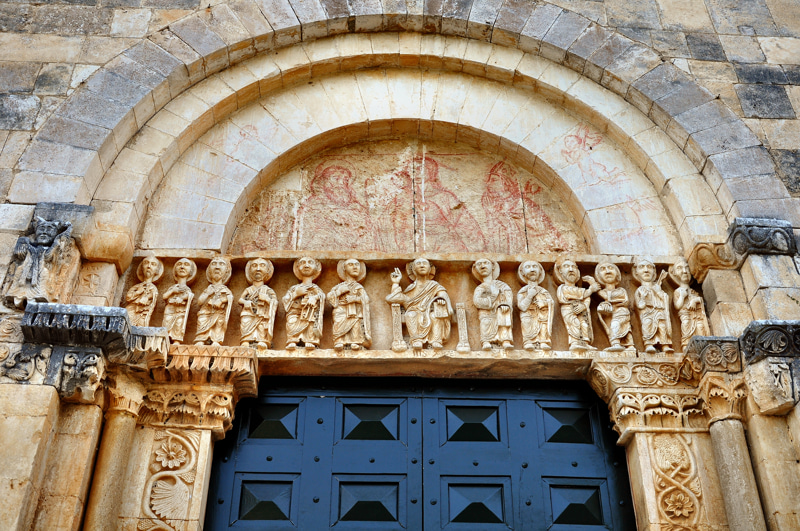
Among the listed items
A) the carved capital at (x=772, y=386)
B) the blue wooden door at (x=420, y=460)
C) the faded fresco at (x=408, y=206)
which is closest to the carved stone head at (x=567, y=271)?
the faded fresco at (x=408, y=206)

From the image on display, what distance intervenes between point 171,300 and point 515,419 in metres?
2.70

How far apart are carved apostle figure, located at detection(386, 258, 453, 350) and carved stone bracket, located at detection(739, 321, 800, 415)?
2.12m

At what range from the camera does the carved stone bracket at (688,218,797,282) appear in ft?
19.8

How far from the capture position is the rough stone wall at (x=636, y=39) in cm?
656

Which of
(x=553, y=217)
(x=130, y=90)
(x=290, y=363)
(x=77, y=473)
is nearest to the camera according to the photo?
(x=77, y=473)

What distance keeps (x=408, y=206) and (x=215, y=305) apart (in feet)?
6.51

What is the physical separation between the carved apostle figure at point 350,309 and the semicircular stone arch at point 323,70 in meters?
1.58

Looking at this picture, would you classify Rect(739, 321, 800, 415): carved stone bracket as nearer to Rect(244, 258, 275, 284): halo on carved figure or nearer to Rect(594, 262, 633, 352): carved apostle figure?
Rect(594, 262, 633, 352): carved apostle figure

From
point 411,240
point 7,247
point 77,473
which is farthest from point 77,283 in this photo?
point 411,240

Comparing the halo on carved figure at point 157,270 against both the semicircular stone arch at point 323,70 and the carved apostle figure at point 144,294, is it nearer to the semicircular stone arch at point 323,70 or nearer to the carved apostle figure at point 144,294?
the carved apostle figure at point 144,294

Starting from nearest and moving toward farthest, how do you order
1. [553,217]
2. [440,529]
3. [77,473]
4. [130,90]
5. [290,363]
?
[77,473], [440,529], [290,363], [130,90], [553,217]

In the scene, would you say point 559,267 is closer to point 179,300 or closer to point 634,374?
point 634,374

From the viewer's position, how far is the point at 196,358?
18.7 ft

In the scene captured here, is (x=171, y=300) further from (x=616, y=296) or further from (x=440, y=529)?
(x=616, y=296)
